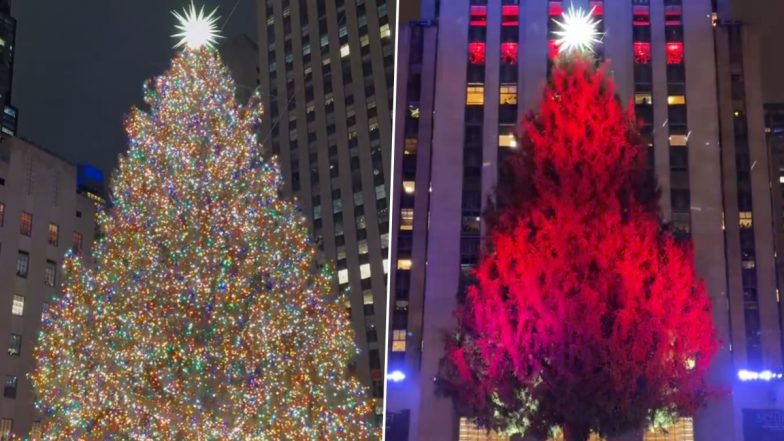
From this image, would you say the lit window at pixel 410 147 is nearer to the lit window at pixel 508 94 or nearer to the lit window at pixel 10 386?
the lit window at pixel 508 94

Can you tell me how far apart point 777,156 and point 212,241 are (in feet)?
217

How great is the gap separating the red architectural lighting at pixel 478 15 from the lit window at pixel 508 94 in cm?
313

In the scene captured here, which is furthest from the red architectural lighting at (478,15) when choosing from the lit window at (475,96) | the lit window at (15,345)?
the lit window at (15,345)

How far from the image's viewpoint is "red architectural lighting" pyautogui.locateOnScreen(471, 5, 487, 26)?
129 feet

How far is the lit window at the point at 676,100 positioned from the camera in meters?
37.7

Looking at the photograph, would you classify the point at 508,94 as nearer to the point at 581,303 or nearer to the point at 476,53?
the point at 476,53

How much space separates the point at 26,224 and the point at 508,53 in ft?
75.4

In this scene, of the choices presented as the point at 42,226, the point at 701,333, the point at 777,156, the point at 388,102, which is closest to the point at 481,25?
the point at 701,333

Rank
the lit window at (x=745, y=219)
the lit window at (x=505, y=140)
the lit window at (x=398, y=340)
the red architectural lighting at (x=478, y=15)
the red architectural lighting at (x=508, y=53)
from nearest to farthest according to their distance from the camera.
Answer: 1. the lit window at (x=505, y=140)
2. the red architectural lighting at (x=508, y=53)
3. the red architectural lighting at (x=478, y=15)
4. the lit window at (x=398, y=340)
5. the lit window at (x=745, y=219)

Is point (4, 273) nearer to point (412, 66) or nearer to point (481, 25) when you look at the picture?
point (412, 66)

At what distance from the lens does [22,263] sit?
41.6 m

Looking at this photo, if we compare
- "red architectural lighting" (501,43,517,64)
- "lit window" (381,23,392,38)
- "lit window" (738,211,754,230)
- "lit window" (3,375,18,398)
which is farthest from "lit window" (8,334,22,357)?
"lit window" (381,23,392,38)

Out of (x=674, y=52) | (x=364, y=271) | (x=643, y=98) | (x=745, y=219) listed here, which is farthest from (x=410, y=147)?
(x=364, y=271)

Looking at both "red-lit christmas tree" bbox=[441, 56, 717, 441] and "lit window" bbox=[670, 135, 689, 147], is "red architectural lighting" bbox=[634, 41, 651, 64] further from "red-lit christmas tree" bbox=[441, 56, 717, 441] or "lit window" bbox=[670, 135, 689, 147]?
"red-lit christmas tree" bbox=[441, 56, 717, 441]
